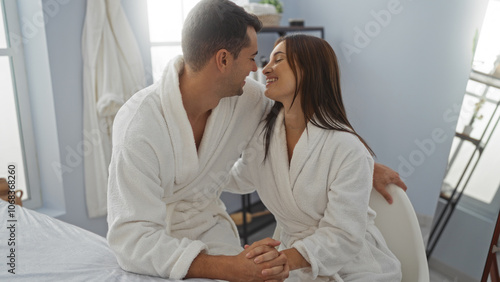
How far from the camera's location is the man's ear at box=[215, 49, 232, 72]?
1.14 meters

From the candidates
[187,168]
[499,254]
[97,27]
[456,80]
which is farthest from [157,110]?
[456,80]

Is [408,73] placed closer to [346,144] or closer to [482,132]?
[482,132]

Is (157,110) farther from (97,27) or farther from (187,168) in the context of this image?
(97,27)

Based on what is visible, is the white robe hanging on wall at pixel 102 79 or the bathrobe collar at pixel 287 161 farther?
the white robe hanging on wall at pixel 102 79

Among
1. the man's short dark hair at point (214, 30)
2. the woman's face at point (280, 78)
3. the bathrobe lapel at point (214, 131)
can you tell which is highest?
the man's short dark hair at point (214, 30)

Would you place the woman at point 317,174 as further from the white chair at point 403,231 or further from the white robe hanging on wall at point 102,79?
the white robe hanging on wall at point 102,79

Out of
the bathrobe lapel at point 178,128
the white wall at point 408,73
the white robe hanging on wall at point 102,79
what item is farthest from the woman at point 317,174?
the white wall at point 408,73

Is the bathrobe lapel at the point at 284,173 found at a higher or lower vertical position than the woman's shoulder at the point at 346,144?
lower

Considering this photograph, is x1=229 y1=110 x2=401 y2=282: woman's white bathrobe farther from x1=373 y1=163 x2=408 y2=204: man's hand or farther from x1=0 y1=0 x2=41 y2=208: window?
x1=0 y1=0 x2=41 y2=208: window

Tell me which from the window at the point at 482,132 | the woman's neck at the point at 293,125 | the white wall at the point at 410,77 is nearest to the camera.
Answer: the woman's neck at the point at 293,125

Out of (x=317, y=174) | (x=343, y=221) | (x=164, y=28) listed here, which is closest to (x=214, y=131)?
(x=317, y=174)

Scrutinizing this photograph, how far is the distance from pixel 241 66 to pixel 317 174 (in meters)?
0.39

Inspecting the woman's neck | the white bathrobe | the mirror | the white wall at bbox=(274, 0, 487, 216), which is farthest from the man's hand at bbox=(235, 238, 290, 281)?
the white wall at bbox=(274, 0, 487, 216)

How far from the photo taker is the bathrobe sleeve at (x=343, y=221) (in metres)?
1.03
